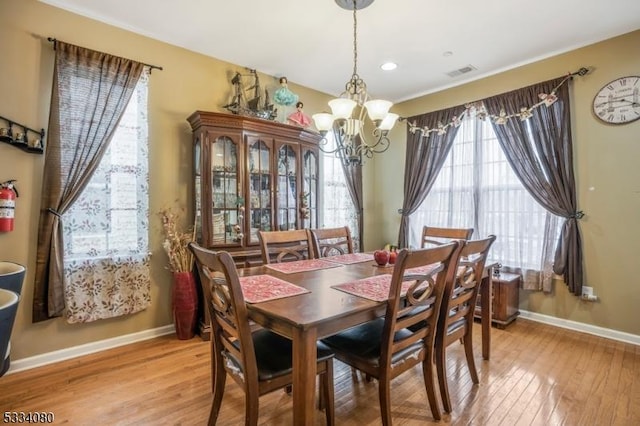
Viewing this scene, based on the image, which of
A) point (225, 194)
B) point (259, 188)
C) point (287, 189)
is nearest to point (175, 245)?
point (225, 194)

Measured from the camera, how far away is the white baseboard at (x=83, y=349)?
2.41 m

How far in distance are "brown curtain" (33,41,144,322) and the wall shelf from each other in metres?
0.07

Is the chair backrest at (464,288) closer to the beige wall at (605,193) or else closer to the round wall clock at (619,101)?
the beige wall at (605,193)

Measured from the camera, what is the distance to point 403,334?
185cm

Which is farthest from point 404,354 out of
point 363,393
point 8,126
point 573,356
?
point 8,126

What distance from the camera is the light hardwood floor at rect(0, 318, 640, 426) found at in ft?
6.13

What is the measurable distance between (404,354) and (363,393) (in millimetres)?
647

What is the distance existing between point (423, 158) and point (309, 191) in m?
1.66

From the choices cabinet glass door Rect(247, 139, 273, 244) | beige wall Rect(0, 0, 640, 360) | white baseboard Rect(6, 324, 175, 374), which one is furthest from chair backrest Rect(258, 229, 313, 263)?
white baseboard Rect(6, 324, 175, 374)

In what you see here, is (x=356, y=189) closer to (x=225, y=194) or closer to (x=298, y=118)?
(x=298, y=118)

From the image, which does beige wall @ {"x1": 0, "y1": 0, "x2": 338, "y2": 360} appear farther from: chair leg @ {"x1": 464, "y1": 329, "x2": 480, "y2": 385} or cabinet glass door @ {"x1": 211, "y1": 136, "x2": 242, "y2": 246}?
chair leg @ {"x1": 464, "y1": 329, "x2": 480, "y2": 385}

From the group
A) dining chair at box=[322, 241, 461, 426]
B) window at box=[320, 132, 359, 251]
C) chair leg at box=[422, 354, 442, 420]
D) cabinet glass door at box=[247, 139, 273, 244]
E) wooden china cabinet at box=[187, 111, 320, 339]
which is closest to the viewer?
dining chair at box=[322, 241, 461, 426]

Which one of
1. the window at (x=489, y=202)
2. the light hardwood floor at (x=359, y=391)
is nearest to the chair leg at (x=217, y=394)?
the light hardwood floor at (x=359, y=391)

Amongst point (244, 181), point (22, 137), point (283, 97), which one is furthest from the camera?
point (283, 97)
